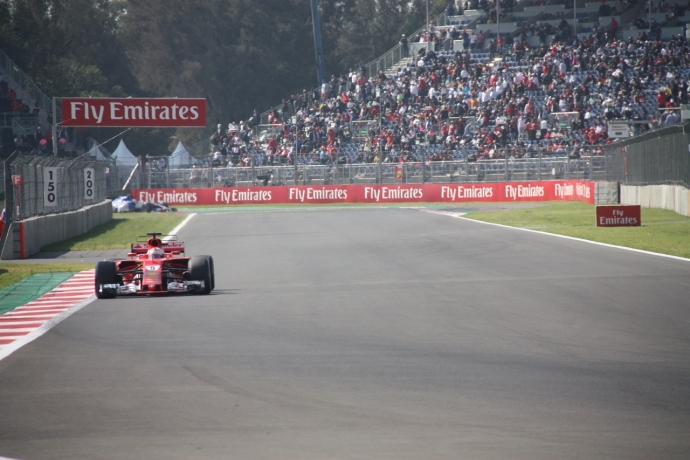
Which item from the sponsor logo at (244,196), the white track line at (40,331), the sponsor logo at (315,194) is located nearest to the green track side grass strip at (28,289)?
the white track line at (40,331)

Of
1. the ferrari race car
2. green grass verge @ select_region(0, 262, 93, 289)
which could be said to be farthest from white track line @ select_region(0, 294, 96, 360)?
green grass verge @ select_region(0, 262, 93, 289)

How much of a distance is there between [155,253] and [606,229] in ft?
46.2

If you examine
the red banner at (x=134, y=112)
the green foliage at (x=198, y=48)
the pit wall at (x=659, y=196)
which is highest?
the green foliage at (x=198, y=48)

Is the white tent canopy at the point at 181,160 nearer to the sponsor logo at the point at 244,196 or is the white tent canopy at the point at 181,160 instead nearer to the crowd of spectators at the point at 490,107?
the crowd of spectators at the point at 490,107

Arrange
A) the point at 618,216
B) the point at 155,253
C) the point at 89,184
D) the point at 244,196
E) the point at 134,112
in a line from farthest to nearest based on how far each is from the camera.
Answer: the point at 244,196 < the point at 134,112 < the point at 89,184 < the point at 618,216 < the point at 155,253

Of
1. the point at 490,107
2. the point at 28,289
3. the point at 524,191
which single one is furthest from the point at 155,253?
the point at 490,107

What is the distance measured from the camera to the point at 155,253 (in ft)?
41.8

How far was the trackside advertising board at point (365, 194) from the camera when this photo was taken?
44.2m

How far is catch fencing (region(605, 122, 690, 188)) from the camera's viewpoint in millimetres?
27406

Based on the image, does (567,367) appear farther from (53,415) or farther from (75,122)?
(75,122)

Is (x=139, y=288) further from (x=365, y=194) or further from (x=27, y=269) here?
(x=365, y=194)

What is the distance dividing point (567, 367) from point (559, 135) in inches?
1551

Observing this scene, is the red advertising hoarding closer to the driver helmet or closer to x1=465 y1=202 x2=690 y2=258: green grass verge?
x1=465 y1=202 x2=690 y2=258: green grass verge

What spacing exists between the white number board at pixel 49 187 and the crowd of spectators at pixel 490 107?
75.3 ft
